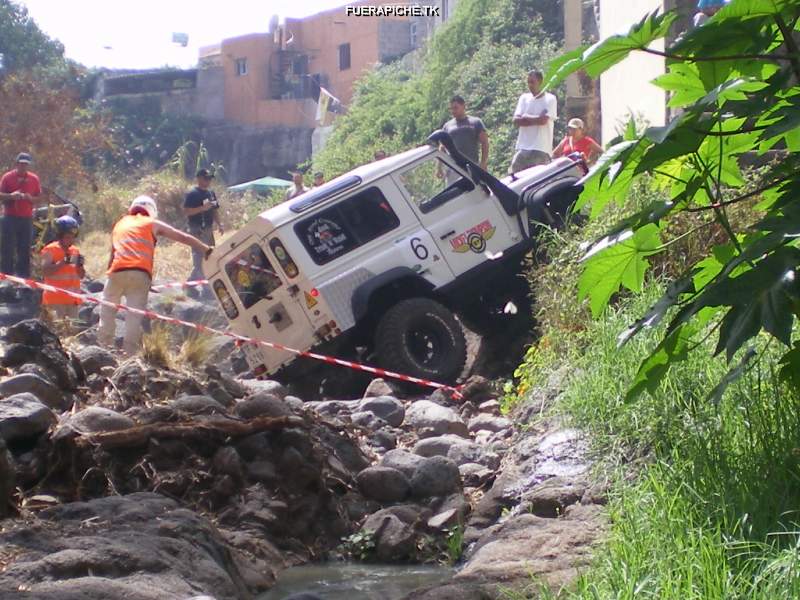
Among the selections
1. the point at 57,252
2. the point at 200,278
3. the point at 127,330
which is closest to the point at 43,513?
the point at 127,330

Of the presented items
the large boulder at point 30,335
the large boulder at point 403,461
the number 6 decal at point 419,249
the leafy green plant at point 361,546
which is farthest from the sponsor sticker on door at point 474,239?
the leafy green plant at point 361,546

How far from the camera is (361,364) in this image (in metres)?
13.4

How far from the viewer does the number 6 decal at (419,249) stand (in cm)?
1308

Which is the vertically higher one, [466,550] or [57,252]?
[57,252]

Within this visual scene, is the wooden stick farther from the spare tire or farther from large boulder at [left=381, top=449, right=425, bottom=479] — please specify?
the spare tire

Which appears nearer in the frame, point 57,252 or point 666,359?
point 666,359

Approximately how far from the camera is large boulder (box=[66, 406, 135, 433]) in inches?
316

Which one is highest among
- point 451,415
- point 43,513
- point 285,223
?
point 285,223

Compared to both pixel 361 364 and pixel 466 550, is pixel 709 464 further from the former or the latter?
pixel 361 364

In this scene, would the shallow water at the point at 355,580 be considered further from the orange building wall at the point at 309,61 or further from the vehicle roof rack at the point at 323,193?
the orange building wall at the point at 309,61

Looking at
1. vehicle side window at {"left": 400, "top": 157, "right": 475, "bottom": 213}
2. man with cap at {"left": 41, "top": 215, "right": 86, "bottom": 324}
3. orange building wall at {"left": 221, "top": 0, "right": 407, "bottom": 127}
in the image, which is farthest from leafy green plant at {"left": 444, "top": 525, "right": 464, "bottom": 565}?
orange building wall at {"left": 221, "top": 0, "right": 407, "bottom": 127}

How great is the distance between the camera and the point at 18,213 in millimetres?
16688

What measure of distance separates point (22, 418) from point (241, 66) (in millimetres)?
44765

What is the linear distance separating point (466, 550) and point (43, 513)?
2241mm
